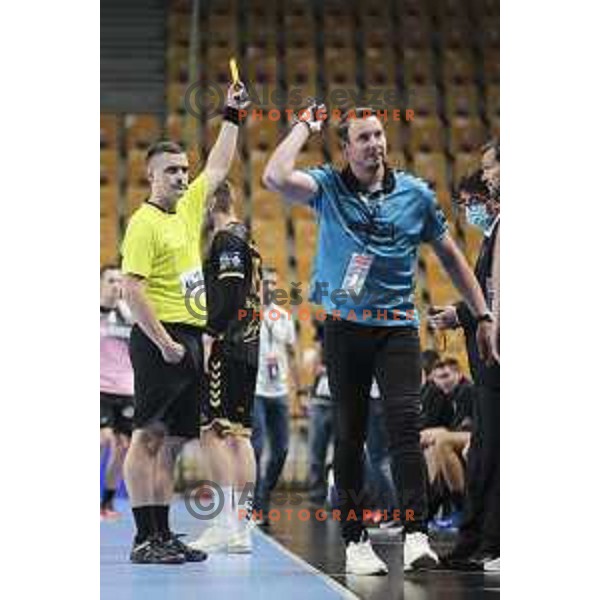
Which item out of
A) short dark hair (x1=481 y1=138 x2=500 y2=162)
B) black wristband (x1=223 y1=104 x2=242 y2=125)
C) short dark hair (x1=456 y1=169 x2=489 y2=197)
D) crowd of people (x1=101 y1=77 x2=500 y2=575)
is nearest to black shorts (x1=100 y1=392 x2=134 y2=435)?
crowd of people (x1=101 y1=77 x2=500 y2=575)

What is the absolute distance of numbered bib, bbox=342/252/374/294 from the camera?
4.34 metres

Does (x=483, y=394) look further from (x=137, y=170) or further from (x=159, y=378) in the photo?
(x=137, y=170)

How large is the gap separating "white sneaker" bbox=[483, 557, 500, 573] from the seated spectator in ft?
→ 0.51

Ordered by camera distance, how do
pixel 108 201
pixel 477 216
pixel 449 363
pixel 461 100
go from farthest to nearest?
1. pixel 449 363
2. pixel 477 216
3. pixel 461 100
4. pixel 108 201

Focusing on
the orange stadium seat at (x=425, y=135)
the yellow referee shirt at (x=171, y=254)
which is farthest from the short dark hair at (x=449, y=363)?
the yellow referee shirt at (x=171, y=254)

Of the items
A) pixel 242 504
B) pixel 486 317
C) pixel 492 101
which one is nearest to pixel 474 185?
pixel 492 101

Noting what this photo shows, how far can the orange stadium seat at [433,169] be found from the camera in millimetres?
4391

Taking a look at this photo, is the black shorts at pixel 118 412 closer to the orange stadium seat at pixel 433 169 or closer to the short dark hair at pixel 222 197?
the short dark hair at pixel 222 197

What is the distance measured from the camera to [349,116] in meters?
4.35

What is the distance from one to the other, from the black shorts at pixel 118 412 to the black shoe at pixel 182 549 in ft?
0.82

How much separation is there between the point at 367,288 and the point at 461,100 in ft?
1.50
